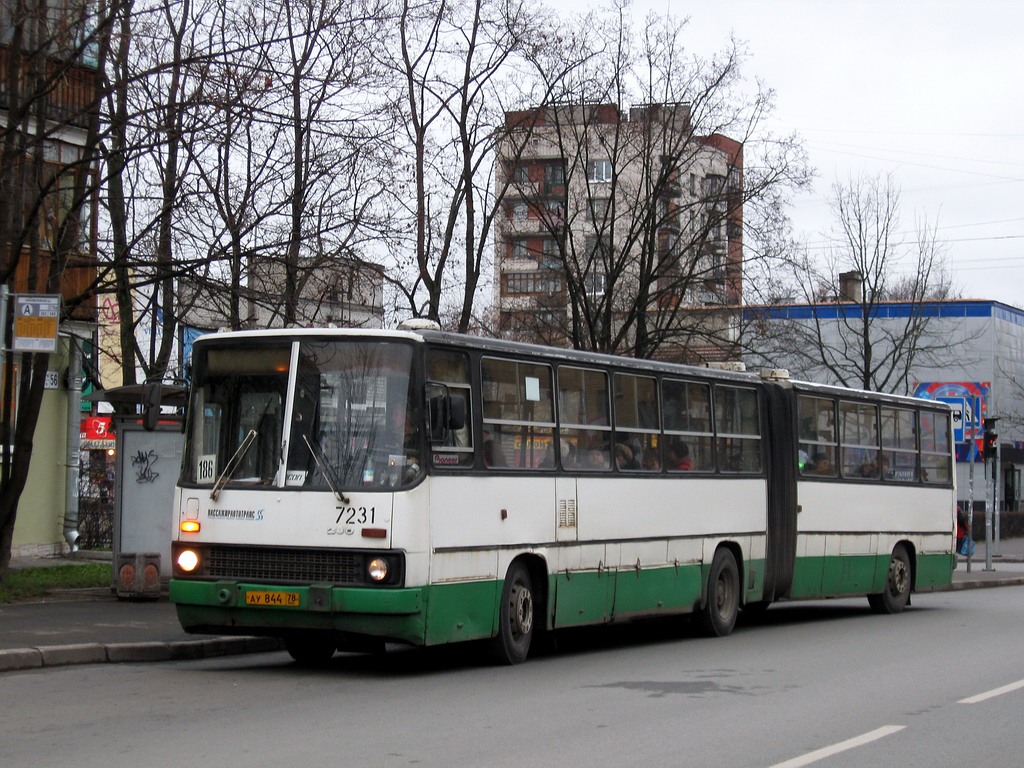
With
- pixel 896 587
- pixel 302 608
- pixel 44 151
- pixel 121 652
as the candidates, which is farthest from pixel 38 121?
pixel 896 587

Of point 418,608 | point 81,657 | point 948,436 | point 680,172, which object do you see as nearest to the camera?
point 418,608

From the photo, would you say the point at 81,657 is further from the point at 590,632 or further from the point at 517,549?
the point at 590,632

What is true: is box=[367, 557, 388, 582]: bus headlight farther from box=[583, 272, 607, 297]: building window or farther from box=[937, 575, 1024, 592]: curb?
box=[583, 272, 607, 297]: building window

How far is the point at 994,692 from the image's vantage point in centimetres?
1184

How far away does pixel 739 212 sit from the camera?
116 ft

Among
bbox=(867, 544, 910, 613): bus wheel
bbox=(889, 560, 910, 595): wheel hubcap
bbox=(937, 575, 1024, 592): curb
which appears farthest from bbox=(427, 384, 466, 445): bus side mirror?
bbox=(937, 575, 1024, 592): curb

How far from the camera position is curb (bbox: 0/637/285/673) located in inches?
500

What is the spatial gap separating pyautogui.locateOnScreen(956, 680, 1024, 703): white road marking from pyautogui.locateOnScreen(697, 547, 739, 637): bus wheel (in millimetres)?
5240

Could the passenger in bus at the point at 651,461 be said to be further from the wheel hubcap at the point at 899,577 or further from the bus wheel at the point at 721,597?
the wheel hubcap at the point at 899,577

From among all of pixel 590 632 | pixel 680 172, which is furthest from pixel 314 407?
pixel 680 172

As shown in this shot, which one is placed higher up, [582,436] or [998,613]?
[582,436]

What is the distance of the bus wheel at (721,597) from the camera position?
17469mm

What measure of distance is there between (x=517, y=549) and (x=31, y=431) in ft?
26.7

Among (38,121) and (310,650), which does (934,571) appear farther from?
(38,121)
